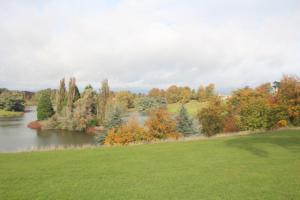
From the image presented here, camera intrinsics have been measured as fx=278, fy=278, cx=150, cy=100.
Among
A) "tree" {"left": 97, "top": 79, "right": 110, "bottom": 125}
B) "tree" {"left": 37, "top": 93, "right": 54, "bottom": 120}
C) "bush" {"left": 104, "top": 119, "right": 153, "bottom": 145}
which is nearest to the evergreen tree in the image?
"bush" {"left": 104, "top": 119, "right": 153, "bottom": 145}

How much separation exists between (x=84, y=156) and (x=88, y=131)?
117 feet

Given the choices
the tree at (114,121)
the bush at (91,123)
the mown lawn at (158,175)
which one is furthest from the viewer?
the bush at (91,123)

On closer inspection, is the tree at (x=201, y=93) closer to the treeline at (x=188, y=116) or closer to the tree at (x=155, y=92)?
the tree at (x=155, y=92)

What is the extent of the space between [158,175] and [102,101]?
4150 cm

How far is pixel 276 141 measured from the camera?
14.1 meters

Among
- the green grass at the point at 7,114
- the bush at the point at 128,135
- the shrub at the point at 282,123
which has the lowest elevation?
the bush at the point at 128,135

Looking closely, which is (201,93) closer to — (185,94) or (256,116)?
(185,94)

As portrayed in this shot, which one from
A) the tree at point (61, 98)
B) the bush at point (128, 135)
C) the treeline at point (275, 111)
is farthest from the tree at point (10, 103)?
the treeline at point (275, 111)

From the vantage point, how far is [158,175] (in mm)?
8195

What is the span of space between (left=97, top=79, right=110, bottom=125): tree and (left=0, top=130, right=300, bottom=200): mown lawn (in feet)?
119

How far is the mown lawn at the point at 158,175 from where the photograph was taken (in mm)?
6551

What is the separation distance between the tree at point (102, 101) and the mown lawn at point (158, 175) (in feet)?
119

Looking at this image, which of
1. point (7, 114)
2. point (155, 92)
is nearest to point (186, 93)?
point (155, 92)

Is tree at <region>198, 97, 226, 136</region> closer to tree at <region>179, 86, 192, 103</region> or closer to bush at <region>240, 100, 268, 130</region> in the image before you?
bush at <region>240, 100, 268, 130</region>
